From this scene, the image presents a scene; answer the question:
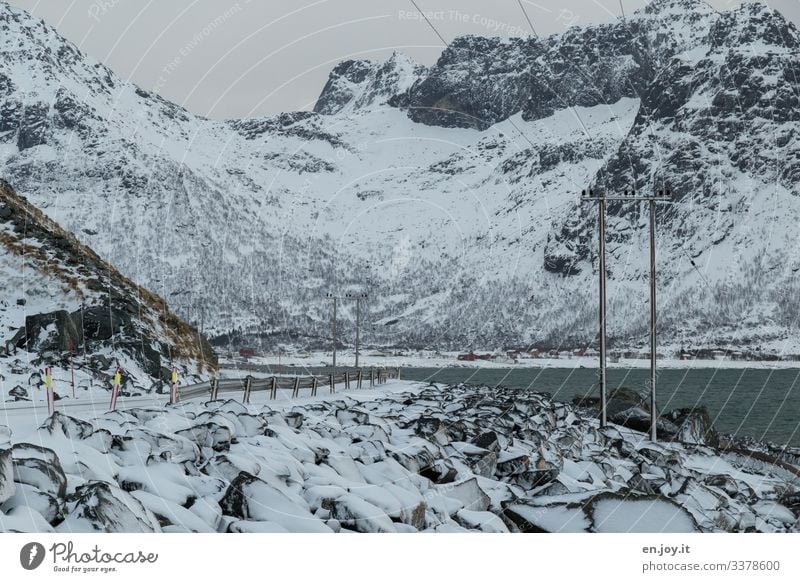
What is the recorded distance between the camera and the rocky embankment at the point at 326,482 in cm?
941

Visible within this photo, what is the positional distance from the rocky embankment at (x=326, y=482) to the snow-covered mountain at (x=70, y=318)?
1422 centimetres

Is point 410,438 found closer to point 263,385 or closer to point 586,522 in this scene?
point 586,522

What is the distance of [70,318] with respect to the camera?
34281 millimetres

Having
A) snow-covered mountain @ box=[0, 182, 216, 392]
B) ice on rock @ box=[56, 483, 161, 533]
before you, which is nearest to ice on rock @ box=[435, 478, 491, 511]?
ice on rock @ box=[56, 483, 161, 533]

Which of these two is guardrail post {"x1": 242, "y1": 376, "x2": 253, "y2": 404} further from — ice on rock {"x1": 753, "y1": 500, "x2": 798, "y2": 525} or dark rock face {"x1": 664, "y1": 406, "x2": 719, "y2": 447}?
dark rock face {"x1": 664, "y1": 406, "x2": 719, "y2": 447}

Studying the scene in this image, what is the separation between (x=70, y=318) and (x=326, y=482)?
24511mm

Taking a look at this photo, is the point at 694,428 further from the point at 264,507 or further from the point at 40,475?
the point at 40,475

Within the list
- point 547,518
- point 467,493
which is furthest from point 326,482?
point 547,518

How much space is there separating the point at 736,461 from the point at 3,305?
95.4ft

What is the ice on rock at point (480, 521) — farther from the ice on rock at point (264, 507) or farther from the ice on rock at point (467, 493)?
the ice on rock at point (264, 507)

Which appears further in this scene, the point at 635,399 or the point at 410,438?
the point at 635,399
